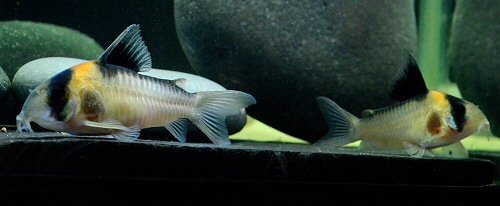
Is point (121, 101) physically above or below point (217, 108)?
above

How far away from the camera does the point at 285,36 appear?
432 cm

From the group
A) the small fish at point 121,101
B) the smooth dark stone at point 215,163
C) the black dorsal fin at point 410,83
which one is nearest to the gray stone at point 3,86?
the smooth dark stone at point 215,163

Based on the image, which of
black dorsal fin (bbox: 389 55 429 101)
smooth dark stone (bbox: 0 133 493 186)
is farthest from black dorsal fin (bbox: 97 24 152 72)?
black dorsal fin (bbox: 389 55 429 101)

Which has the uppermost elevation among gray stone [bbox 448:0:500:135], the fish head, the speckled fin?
the fish head

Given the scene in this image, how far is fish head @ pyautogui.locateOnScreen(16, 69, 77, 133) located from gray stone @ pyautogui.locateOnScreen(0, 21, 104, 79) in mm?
2791

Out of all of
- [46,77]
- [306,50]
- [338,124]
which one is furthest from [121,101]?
[306,50]

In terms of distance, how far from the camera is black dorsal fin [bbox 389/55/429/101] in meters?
2.78

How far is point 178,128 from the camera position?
245 centimetres

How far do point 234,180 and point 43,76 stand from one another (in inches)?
83.3

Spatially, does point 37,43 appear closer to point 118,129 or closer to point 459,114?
point 118,129

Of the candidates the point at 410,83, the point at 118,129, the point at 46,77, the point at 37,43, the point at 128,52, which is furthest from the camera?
the point at 37,43

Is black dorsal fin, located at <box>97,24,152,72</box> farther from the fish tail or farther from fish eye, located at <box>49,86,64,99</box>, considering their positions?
the fish tail

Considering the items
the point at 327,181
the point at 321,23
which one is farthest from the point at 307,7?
the point at 327,181

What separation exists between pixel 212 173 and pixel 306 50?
2322 mm
